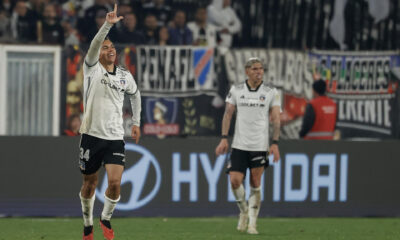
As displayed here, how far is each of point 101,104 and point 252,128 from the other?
256cm

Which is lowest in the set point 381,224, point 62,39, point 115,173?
point 381,224

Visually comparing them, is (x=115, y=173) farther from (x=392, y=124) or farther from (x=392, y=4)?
(x=392, y=4)

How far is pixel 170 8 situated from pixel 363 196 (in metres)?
6.04

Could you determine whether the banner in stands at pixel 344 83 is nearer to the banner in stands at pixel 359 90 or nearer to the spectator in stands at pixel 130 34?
the banner in stands at pixel 359 90

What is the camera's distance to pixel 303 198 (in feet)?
47.4

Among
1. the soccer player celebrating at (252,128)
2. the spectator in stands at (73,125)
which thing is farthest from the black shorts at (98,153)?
the spectator in stands at (73,125)

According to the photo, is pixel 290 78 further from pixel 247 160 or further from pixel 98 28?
pixel 247 160

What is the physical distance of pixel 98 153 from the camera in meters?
9.85

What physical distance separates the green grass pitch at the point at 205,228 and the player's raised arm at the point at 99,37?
7.75 ft

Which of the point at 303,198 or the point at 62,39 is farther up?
the point at 62,39

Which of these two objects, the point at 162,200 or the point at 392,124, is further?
the point at 392,124

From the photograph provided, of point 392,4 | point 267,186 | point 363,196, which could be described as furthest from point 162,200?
point 392,4

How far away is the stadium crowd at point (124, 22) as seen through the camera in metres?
17.5

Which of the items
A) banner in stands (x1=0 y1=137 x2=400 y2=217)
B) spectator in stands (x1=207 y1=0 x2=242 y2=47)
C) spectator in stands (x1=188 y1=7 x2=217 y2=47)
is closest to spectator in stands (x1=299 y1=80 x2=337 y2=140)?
banner in stands (x1=0 y1=137 x2=400 y2=217)
